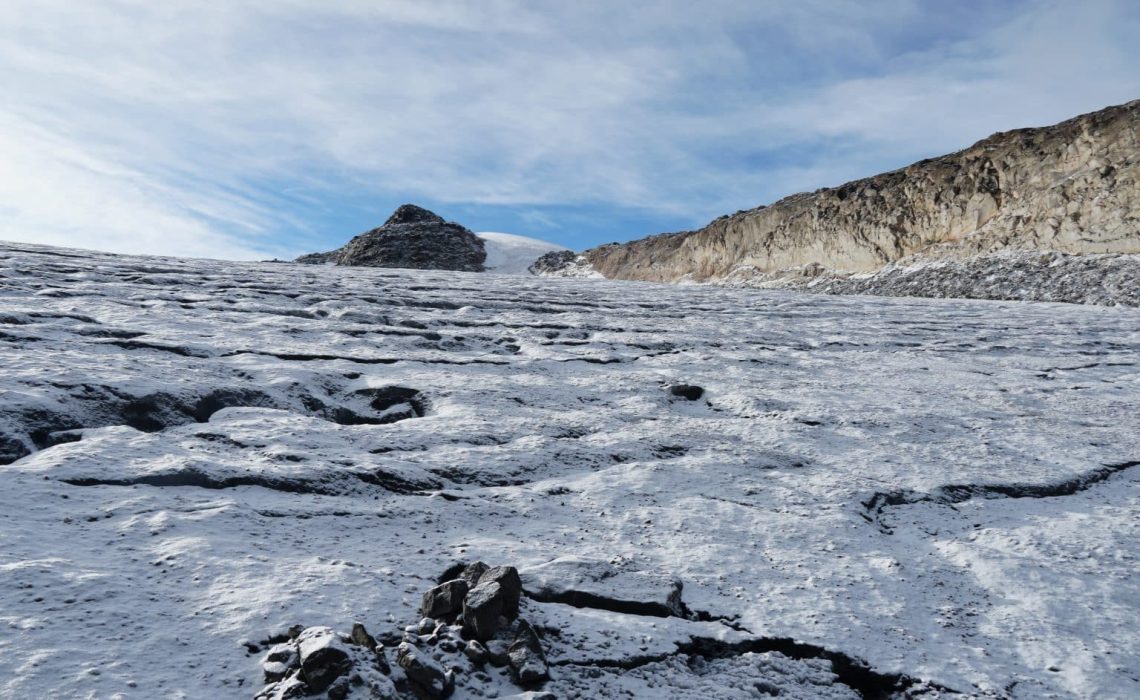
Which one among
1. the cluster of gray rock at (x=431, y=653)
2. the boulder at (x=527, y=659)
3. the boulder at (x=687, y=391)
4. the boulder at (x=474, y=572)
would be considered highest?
the boulder at (x=687, y=391)

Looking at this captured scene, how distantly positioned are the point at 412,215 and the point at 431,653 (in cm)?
3648

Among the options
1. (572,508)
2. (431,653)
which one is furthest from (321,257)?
(431,653)

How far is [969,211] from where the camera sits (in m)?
17.8

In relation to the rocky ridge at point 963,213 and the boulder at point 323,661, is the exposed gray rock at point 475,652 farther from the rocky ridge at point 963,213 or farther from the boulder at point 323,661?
the rocky ridge at point 963,213

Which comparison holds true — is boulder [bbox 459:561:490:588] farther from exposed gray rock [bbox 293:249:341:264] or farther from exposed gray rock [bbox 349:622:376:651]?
exposed gray rock [bbox 293:249:341:264]

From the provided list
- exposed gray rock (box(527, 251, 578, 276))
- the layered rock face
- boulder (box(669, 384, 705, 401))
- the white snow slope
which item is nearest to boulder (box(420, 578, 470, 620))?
the white snow slope

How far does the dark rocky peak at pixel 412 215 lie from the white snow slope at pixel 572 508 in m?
30.8

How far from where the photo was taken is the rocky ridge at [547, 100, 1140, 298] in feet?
46.5

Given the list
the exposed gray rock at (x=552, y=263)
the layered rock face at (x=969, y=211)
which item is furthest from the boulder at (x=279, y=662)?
the exposed gray rock at (x=552, y=263)

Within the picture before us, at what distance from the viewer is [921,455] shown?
12.8 ft

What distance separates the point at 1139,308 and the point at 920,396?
26.8ft

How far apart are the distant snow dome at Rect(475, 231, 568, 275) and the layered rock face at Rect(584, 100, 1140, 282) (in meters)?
12.3

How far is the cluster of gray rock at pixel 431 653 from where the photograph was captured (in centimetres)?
180

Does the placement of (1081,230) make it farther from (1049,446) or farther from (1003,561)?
(1003,561)
